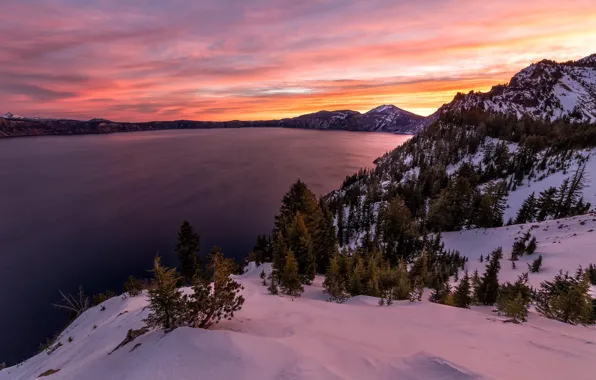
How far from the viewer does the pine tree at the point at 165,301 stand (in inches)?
535

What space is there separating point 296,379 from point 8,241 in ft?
365

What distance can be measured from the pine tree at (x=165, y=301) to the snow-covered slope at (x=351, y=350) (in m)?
0.64

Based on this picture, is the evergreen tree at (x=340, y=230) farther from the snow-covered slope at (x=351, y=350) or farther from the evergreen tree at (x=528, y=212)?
the snow-covered slope at (x=351, y=350)

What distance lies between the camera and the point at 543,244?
4562cm

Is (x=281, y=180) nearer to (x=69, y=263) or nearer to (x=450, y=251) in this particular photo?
(x=69, y=263)

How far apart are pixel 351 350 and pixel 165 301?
8859 mm

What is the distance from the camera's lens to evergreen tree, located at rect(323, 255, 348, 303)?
87.1 ft

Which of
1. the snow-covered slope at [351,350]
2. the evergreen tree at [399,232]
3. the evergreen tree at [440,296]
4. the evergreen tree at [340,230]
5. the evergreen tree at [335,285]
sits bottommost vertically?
the evergreen tree at [340,230]

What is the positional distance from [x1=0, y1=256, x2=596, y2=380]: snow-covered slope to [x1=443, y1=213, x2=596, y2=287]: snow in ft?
80.4

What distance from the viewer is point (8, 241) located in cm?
8325

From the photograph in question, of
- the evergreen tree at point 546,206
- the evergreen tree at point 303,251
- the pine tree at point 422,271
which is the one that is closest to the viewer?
the evergreen tree at point 303,251

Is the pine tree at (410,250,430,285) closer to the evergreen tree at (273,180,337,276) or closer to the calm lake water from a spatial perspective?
the evergreen tree at (273,180,337,276)

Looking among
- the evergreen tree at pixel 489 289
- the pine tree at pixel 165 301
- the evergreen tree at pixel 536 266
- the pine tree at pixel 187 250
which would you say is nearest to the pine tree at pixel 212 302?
the pine tree at pixel 165 301

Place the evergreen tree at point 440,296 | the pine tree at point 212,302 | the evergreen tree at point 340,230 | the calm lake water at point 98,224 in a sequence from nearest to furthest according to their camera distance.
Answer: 1. the pine tree at point 212,302
2. the evergreen tree at point 440,296
3. the calm lake water at point 98,224
4. the evergreen tree at point 340,230
